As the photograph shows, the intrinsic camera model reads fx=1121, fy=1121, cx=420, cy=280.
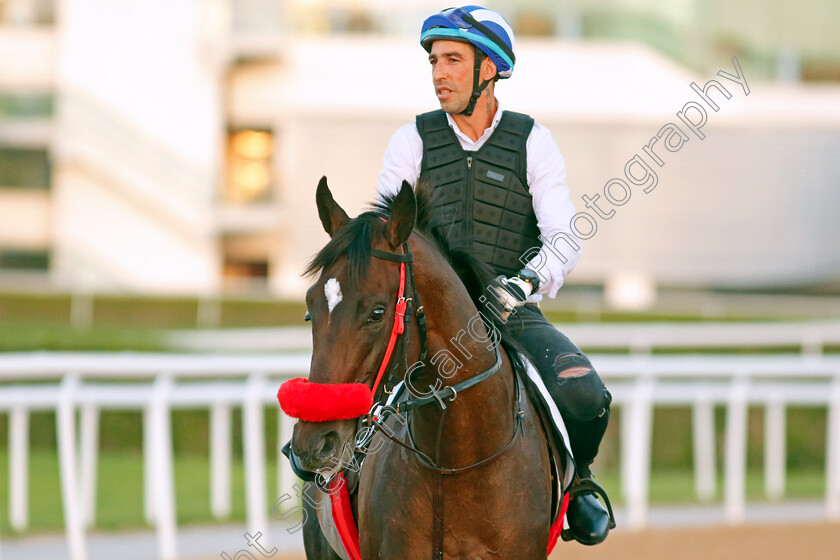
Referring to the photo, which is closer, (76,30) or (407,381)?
(407,381)

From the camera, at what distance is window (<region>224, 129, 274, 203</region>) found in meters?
23.9

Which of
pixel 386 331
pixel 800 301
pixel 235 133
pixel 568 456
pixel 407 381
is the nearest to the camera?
pixel 386 331

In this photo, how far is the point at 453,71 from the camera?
359 centimetres

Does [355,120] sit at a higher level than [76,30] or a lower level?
lower

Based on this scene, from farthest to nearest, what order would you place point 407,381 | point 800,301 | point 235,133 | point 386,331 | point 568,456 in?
point 235,133 → point 800,301 → point 568,456 → point 407,381 → point 386,331

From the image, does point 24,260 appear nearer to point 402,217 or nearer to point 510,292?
point 510,292

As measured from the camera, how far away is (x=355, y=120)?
23.4m

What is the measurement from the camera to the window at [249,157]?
2386 cm

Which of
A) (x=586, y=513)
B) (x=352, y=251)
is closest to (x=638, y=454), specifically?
(x=586, y=513)

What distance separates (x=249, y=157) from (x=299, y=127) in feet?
4.41

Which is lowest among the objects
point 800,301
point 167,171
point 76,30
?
point 800,301

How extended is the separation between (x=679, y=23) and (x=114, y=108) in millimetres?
11822

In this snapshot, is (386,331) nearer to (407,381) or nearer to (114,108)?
(407,381)

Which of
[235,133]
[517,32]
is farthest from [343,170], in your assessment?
[517,32]
